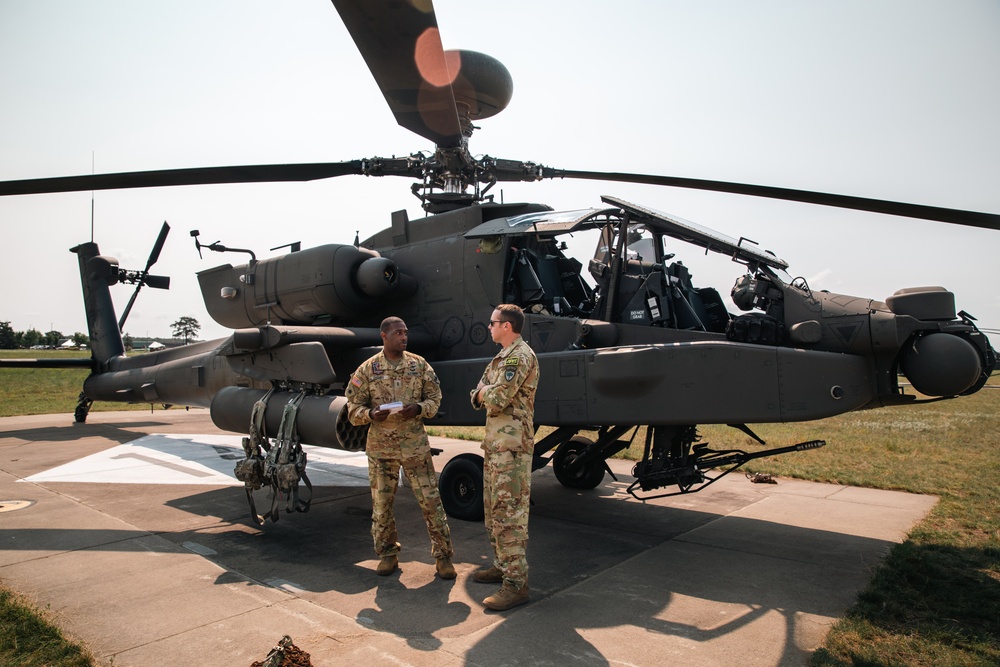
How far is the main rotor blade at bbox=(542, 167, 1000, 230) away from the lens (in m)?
4.96

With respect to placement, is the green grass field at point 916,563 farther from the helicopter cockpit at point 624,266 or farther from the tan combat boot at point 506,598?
the helicopter cockpit at point 624,266

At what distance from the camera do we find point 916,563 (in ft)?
16.1

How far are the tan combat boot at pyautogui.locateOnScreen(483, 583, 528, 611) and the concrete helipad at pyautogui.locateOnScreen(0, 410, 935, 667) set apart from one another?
0.08 meters

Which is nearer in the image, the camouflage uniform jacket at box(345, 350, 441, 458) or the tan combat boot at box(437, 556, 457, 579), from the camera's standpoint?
the tan combat boot at box(437, 556, 457, 579)

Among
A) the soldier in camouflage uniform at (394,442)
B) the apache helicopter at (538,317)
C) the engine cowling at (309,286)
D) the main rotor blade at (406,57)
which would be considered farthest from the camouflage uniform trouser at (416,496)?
the main rotor blade at (406,57)

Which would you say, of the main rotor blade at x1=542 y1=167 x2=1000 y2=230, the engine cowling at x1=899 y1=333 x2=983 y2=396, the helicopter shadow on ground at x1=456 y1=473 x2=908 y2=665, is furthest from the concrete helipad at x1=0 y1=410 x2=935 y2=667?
the main rotor blade at x1=542 y1=167 x2=1000 y2=230

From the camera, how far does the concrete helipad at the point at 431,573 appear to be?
3.54 m

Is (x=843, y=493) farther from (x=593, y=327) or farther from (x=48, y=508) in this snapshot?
(x=48, y=508)

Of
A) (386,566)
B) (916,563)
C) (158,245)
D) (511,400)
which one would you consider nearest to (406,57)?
(511,400)

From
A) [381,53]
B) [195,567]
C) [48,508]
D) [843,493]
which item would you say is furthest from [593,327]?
[48,508]

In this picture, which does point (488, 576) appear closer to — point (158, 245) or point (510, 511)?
point (510, 511)

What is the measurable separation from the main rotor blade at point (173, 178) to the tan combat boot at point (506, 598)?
4.89 metres

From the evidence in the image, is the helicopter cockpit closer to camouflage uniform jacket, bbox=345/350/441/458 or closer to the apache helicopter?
the apache helicopter

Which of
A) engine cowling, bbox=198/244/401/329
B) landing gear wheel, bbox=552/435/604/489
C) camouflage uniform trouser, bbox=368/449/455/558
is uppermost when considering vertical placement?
engine cowling, bbox=198/244/401/329
